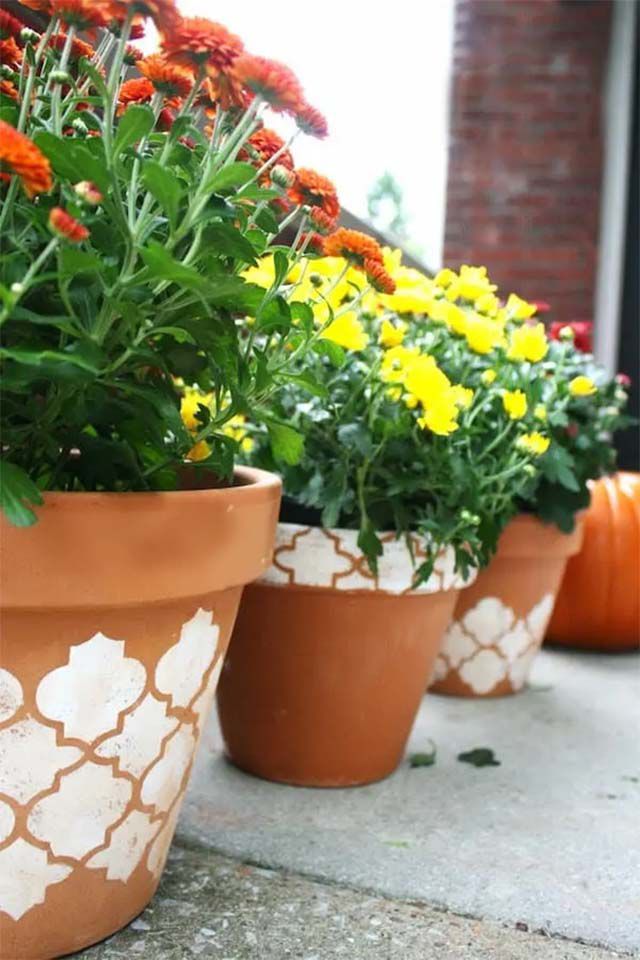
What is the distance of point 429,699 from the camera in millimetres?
1523

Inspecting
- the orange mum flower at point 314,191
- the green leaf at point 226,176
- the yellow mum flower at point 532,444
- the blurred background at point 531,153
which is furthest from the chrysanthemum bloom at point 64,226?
the blurred background at point 531,153

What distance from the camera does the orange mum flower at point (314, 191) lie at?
0.71 metres

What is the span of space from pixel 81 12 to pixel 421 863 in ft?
2.58

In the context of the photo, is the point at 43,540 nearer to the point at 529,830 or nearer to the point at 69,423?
the point at 69,423

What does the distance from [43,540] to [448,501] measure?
0.55 m

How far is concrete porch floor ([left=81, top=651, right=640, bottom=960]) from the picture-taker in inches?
31.5

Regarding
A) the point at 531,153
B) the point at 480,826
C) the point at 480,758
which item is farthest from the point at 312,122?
the point at 531,153

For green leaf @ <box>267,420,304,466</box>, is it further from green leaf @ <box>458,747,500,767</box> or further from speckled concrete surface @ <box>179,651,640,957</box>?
green leaf @ <box>458,747,500,767</box>

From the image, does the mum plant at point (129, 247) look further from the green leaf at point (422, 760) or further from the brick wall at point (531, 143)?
the brick wall at point (531, 143)

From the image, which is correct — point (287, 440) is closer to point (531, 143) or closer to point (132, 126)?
point (132, 126)

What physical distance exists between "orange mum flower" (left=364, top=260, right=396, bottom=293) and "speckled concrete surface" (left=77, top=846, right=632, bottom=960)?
1.74 feet

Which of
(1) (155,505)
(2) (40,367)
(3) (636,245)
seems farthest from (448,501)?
(3) (636,245)

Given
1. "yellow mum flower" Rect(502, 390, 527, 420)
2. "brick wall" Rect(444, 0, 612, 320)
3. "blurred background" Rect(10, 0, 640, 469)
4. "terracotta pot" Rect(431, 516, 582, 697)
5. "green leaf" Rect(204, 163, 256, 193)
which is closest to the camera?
"green leaf" Rect(204, 163, 256, 193)

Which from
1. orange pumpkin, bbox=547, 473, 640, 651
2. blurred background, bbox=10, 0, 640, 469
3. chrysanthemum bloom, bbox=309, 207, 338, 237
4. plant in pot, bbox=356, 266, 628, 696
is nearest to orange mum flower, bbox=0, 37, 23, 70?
chrysanthemum bloom, bbox=309, 207, 338, 237
